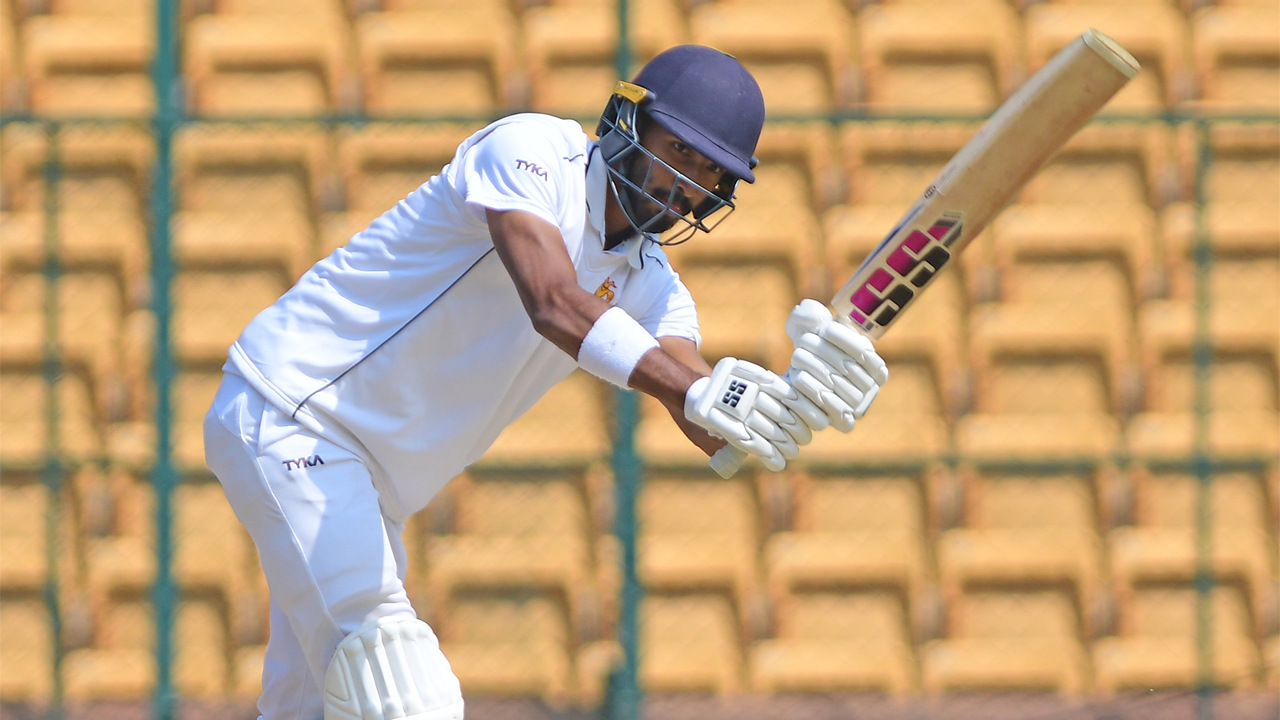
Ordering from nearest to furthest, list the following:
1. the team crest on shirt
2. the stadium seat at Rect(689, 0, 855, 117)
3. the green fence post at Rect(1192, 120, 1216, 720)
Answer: the team crest on shirt, the green fence post at Rect(1192, 120, 1216, 720), the stadium seat at Rect(689, 0, 855, 117)

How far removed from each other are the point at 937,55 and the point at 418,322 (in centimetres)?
322

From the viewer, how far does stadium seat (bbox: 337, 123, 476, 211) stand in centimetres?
484

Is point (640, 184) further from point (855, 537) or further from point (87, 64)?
point (87, 64)

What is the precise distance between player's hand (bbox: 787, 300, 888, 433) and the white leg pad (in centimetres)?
76

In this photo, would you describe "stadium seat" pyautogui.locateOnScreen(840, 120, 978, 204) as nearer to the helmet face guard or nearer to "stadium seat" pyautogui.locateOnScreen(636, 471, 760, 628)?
"stadium seat" pyautogui.locateOnScreen(636, 471, 760, 628)

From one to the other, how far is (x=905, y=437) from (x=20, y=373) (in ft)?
9.91

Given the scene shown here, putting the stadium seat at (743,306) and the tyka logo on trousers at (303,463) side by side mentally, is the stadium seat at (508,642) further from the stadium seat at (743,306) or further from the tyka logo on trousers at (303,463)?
the tyka logo on trousers at (303,463)

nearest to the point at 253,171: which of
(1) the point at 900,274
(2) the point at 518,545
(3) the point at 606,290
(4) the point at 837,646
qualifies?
(2) the point at 518,545

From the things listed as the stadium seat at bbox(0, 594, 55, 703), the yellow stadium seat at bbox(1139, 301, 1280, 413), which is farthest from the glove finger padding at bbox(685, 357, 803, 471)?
the stadium seat at bbox(0, 594, 55, 703)

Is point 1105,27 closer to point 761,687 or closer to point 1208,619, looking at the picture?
point 1208,619

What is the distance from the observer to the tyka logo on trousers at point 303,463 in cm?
237

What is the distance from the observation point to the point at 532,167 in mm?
2279

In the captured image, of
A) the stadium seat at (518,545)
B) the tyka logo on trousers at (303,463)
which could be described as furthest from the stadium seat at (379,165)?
the tyka logo on trousers at (303,463)

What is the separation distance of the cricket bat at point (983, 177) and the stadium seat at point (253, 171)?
2.91 meters
